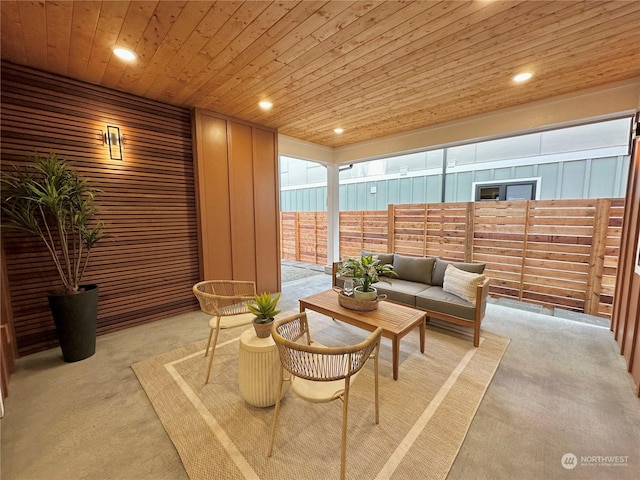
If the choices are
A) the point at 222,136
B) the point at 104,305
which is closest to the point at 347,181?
the point at 222,136

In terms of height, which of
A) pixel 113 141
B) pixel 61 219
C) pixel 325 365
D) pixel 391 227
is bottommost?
pixel 325 365

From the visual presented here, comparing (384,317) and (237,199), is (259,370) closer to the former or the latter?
(384,317)

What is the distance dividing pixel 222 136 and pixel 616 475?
15.7 ft

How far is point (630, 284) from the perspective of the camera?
2.51 metres

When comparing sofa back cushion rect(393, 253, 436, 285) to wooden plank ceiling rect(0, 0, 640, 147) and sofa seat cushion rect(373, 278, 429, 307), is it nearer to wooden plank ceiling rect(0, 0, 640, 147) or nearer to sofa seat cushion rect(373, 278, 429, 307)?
sofa seat cushion rect(373, 278, 429, 307)

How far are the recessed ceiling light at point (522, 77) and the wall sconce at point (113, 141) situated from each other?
14.5 feet

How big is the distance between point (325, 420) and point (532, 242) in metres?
4.05

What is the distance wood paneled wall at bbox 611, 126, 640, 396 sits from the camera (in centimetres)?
224

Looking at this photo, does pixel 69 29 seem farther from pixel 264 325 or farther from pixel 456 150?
pixel 456 150

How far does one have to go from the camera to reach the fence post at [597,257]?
3348 mm

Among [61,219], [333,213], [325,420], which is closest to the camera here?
[325,420]

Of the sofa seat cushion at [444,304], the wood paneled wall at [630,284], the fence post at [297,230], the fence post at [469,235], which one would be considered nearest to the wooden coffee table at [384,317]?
the sofa seat cushion at [444,304]

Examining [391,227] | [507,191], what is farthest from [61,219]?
[507,191]

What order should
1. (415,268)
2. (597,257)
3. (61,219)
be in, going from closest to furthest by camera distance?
(61,219) → (597,257) → (415,268)
